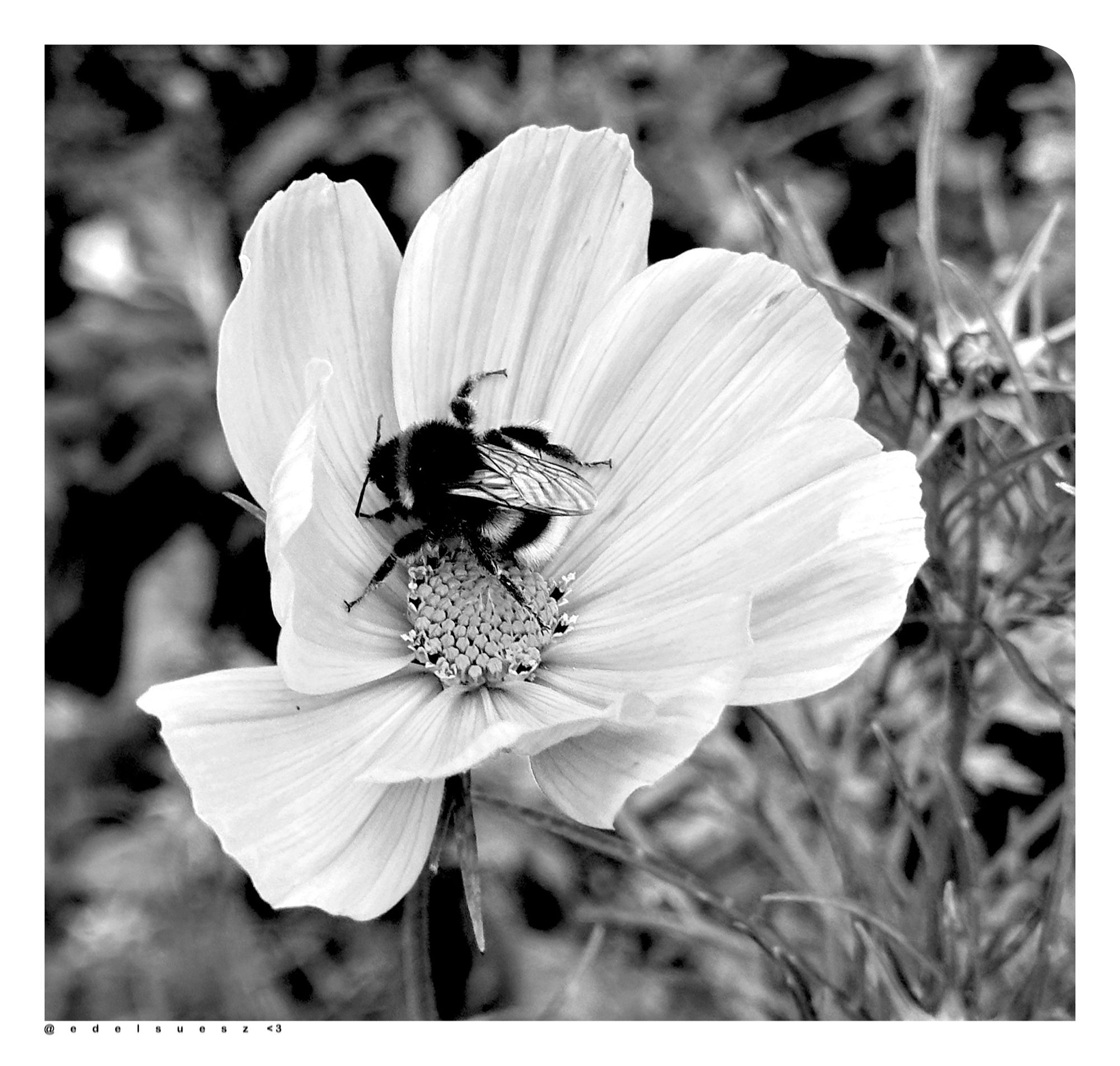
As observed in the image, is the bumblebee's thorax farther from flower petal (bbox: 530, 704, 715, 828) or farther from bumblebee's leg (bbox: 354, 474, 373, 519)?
flower petal (bbox: 530, 704, 715, 828)

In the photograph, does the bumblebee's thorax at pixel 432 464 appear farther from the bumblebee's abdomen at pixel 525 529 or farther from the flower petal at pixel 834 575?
the flower petal at pixel 834 575

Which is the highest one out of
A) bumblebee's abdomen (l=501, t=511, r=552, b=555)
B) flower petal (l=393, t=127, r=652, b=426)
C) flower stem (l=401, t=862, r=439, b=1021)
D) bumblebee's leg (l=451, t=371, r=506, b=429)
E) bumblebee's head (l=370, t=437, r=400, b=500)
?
flower petal (l=393, t=127, r=652, b=426)

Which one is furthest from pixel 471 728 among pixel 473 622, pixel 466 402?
pixel 466 402

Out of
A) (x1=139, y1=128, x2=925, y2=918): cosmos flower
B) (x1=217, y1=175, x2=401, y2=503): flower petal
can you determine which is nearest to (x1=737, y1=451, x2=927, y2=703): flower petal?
(x1=139, y1=128, x2=925, y2=918): cosmos flower

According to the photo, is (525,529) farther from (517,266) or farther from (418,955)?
(418,955)

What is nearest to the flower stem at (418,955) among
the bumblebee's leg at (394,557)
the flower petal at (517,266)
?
the bumblebee's leg at (394,557)

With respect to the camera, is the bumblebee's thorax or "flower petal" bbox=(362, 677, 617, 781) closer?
"flower petal" bbox=(362, 677, 617, 781)
